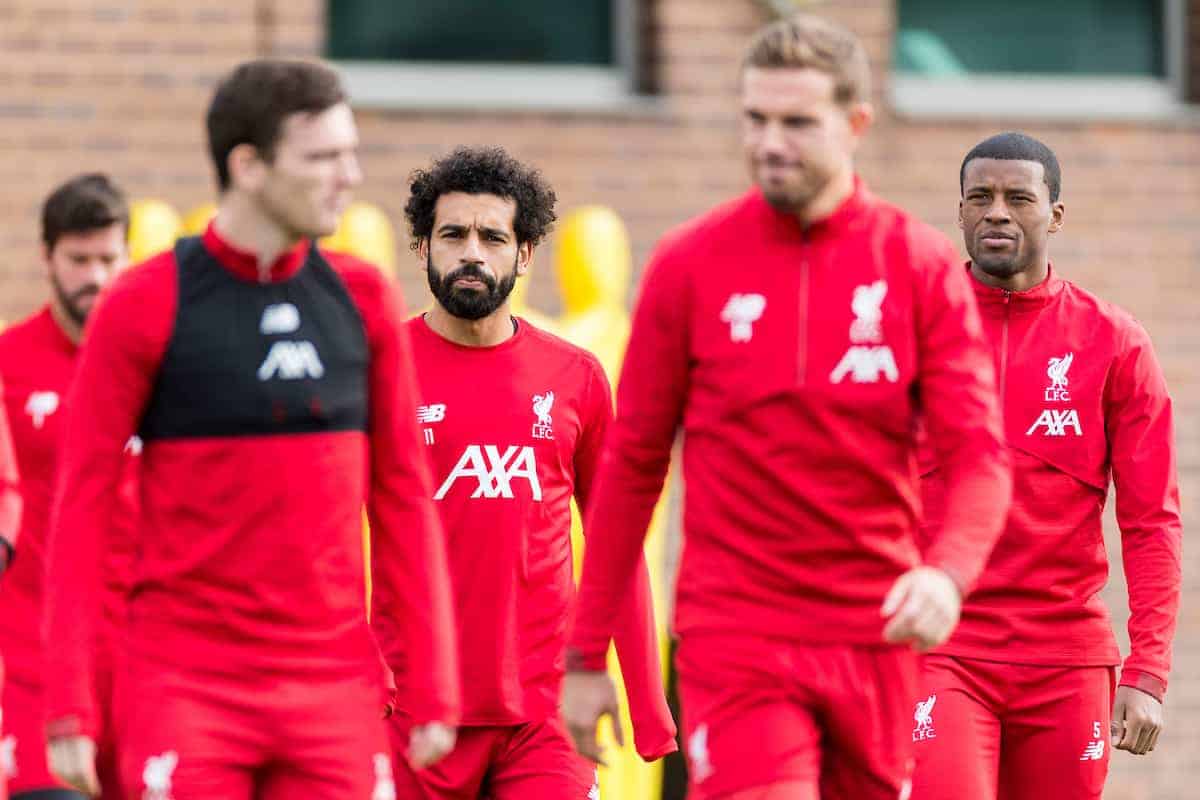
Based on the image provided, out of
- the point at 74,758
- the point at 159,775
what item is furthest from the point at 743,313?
the point at 74,758

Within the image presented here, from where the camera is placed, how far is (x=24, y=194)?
11.7 metres

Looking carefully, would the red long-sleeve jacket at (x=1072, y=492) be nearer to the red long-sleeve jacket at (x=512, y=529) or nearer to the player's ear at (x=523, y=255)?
the red long-sleeve jacket at (x=512, y=529)

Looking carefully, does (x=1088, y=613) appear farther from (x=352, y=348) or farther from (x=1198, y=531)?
(x=1198, y=531)

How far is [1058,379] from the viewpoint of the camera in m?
7.59

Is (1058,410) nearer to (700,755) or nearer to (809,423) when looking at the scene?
(809,423)

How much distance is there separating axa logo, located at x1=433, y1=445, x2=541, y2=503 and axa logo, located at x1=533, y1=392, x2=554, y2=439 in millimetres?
61

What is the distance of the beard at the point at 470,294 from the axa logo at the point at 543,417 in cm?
29

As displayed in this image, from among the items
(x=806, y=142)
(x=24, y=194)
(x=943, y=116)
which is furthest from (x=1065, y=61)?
(x=806, y=142)

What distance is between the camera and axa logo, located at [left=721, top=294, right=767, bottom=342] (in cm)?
564

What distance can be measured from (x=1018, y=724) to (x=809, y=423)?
7.54 ft

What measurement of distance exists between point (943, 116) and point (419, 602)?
7.24 m

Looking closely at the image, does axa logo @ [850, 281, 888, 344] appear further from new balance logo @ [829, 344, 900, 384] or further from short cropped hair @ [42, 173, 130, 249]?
short cropped hair @ [42, 173, 130, 249]

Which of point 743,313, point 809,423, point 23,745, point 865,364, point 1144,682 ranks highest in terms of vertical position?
point 743,313

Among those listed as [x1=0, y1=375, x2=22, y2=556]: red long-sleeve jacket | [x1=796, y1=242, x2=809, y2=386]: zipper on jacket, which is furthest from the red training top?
[x1=796, y1=242, x2=809, y2=386]: zipper on jacket
